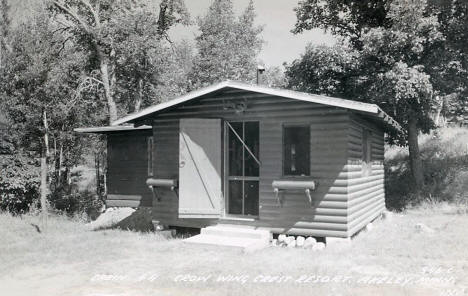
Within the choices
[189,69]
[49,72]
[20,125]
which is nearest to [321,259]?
[49,72]

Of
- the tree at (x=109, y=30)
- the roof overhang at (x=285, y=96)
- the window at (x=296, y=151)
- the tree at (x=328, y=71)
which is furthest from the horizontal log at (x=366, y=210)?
the tree at (x=109, y=30)

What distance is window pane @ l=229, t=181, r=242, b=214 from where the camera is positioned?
11164 millimetres

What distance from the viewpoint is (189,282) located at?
23.1ft

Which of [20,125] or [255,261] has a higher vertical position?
[20,125]

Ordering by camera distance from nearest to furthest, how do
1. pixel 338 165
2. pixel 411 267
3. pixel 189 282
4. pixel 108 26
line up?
pixel 189 282 → pixel 411 267 → pixel 338 165 → pixel 108 26

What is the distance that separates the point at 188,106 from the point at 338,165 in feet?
13.0


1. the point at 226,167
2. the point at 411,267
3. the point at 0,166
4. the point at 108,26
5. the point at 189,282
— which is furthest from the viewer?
the point at 108,26

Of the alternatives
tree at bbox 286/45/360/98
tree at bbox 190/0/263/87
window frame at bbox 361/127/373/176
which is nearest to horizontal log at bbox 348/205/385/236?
window frame at bbox 361/127/373/176

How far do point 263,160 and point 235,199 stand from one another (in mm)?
1513

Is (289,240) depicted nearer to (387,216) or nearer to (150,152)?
(387,216)

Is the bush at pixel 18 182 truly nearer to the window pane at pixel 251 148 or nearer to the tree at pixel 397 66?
the window pane at pixel 251 148

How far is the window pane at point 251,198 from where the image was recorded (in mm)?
11180

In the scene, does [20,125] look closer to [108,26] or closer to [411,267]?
[108,26]

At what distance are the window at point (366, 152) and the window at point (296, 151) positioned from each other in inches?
61.4
